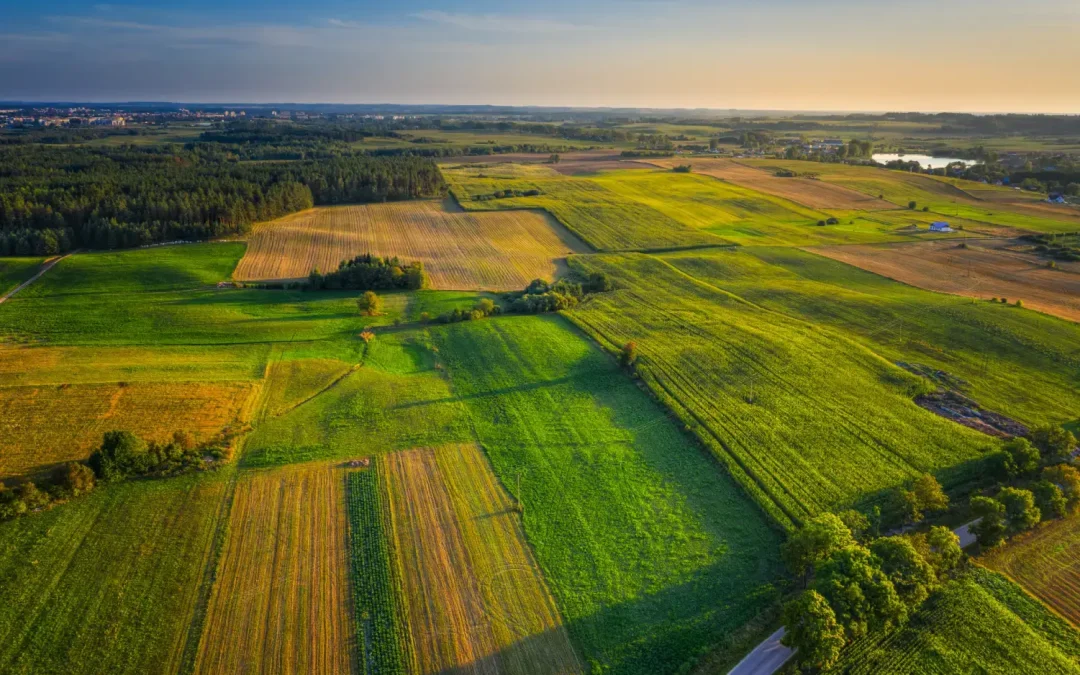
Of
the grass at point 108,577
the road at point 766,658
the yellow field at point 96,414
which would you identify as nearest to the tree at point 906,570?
the road at point 766,658

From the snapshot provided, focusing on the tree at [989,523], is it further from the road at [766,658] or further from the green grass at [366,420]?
the green grass at [366,420]

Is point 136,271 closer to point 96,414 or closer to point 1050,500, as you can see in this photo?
point 96,414

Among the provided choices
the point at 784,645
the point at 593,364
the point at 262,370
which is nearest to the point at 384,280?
the point at 262,370

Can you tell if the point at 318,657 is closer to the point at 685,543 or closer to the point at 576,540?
the point at 576,540

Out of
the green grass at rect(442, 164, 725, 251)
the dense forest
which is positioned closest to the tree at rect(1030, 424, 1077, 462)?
the green grass at rect(442, 164, 725, 251)

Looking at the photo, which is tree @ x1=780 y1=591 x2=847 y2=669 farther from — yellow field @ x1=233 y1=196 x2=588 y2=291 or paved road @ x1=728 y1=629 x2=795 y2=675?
yellow field @ x1=233 y1=196 x2=588 y2=291

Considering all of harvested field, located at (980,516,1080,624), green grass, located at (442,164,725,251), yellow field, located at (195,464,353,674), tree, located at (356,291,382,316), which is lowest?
yellow field, located at (195,464,353,674)

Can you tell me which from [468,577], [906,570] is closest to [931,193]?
[906,570]
